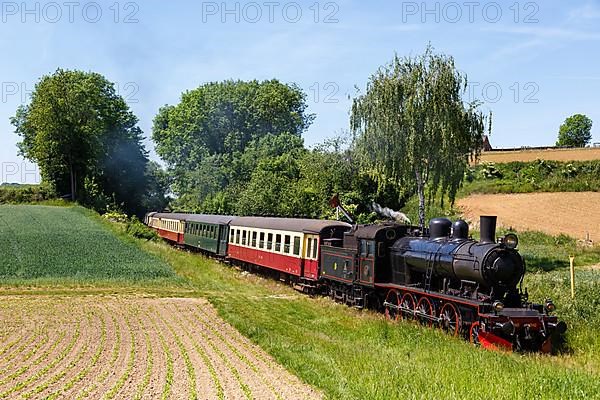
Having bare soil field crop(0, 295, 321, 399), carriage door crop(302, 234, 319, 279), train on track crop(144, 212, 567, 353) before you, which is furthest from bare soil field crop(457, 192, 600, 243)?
bare soil field crop(0, 295, 321, 399)

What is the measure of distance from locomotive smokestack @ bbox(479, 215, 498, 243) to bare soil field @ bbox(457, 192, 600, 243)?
2503cm

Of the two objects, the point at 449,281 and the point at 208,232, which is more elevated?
the point at 449,281

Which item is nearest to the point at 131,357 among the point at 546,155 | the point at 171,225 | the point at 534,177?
the point at 171,225

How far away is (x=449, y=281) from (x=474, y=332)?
6.58 feet

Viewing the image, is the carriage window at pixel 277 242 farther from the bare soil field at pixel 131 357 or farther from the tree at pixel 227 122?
the tree at pixel 227 122

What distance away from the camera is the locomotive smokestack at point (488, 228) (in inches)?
573

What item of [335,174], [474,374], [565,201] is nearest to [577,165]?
[565,201]

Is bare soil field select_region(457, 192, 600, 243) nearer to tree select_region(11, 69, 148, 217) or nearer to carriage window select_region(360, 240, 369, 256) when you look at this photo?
carriage window select_region(360, 240, 369, 256)

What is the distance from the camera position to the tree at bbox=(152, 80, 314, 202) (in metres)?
75.4

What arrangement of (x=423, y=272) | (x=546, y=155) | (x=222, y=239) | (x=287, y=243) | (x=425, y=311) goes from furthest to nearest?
(x=546, y=155)
(x=222, y=239)
(x=287, y=243)
(x=423, y=272)
(x=425, y=311)

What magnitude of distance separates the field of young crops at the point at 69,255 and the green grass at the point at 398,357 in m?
9.39

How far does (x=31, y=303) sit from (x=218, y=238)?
1570 centimetres

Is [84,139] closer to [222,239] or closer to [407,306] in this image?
[222,239]

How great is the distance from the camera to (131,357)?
12336 mm
